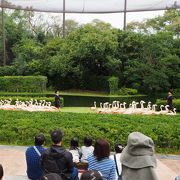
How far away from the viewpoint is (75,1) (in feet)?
77.5

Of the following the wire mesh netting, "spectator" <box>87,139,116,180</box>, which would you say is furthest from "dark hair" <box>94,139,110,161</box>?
the wire mesh netting

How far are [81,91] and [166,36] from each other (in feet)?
29.4

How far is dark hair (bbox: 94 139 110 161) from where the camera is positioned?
2797 mm

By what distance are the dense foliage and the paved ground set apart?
1384cm

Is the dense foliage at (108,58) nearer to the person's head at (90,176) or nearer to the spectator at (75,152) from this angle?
the spectator at (75,152)

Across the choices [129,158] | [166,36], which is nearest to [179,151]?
[129,158]

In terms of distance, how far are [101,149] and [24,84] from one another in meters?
19.5

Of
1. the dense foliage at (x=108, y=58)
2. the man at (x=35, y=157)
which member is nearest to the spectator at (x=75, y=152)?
the man at (x=35, y=157)

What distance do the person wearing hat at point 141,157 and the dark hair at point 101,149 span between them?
470 mm

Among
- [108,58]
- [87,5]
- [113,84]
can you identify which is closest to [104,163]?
[113,84]

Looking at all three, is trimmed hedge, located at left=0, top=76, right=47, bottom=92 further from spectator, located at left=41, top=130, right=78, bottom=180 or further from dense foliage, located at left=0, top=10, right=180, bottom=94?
spectator, located at left=41, top=130, right=78, bottom=180

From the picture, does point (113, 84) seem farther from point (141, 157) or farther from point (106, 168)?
point (141, 157)

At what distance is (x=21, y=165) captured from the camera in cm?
516

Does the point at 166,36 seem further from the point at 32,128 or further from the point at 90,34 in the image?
the point at 32,128
